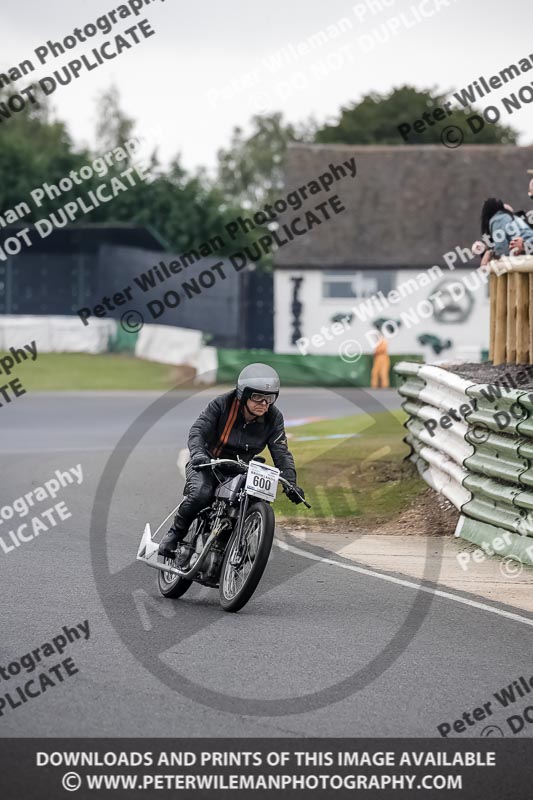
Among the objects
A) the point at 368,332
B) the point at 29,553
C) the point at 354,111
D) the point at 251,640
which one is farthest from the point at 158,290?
the point at 251,640

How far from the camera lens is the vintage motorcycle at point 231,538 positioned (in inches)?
346

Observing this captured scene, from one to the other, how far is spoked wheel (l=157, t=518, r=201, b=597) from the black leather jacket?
0.56 metres

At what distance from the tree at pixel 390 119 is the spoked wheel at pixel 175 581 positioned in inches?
2229

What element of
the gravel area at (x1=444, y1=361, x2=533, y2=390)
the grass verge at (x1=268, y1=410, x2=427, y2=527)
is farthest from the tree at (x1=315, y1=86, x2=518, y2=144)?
the gravel area at (x1=444, y1=361, x2=533, y2=390)

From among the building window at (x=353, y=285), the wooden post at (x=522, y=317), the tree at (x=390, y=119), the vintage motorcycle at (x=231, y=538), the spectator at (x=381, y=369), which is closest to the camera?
the vintage motorcycle at (x=231, y=538)

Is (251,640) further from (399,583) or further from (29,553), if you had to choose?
(29,553)

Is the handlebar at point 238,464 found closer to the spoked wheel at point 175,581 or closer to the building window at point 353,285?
the spoked wheel at point 175,581

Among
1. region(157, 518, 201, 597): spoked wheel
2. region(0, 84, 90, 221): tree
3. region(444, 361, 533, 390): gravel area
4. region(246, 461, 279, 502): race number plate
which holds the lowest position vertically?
region(157, 518, 201, 597): spoked wheel

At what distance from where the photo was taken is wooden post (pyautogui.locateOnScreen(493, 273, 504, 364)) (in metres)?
14.6

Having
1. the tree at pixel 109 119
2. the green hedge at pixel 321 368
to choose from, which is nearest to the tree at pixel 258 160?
the tree at pixel 109 119

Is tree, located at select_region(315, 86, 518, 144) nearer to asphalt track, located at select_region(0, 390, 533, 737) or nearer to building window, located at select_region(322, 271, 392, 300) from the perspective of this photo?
building window, located at select_region(322, 271, 392, 300)

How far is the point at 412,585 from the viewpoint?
10258mm

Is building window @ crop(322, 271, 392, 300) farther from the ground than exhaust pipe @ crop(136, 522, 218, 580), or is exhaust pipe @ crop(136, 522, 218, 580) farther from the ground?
building window @ crop(322, 271, 392, 300)

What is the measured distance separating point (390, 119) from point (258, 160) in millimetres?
28685
